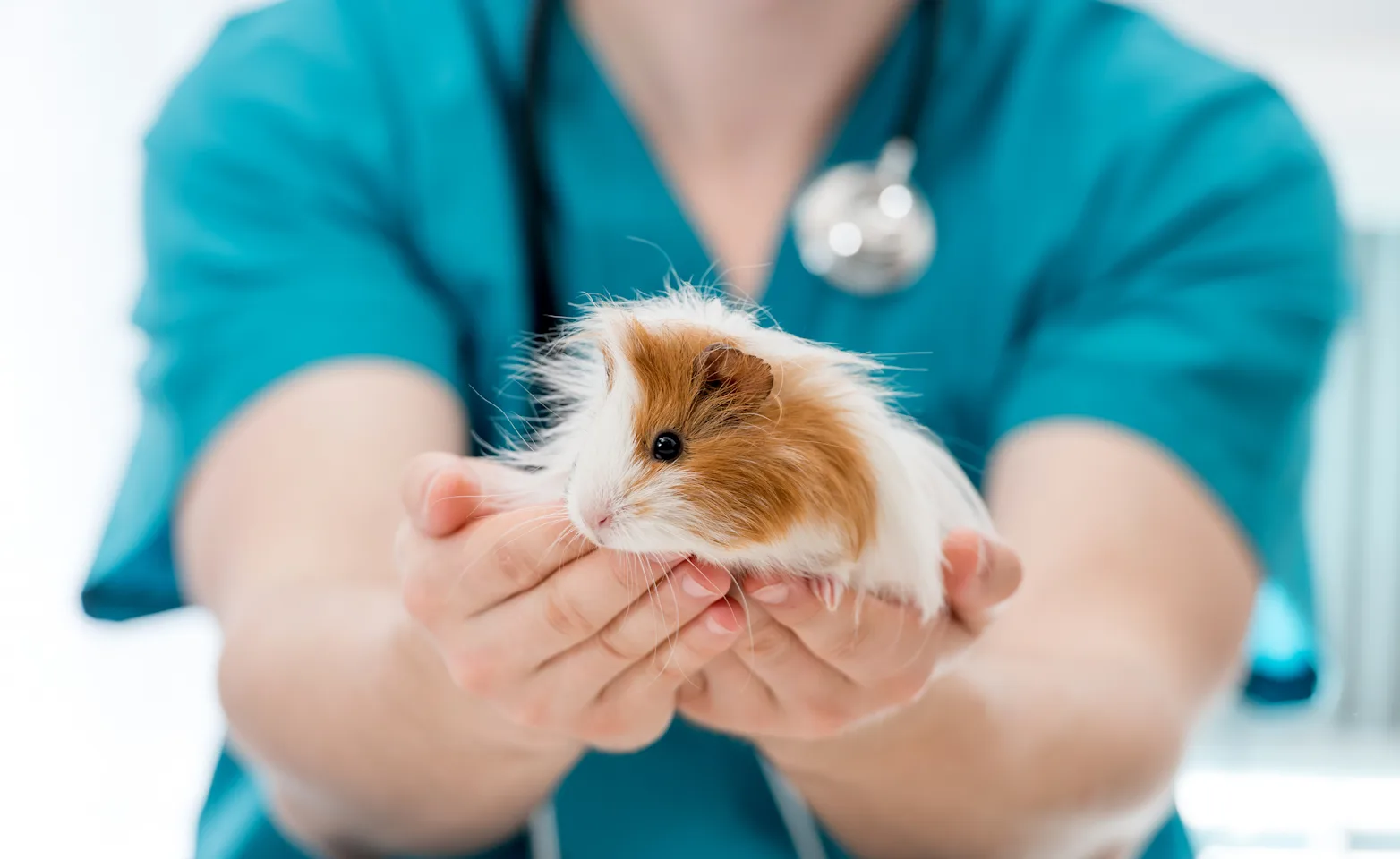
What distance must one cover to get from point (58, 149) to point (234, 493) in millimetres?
988

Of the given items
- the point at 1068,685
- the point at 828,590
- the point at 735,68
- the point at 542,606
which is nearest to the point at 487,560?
the point at 542,606

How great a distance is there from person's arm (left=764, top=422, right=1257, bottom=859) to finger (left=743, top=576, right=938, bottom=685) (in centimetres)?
10

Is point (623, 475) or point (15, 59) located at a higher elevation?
point (623, 475)

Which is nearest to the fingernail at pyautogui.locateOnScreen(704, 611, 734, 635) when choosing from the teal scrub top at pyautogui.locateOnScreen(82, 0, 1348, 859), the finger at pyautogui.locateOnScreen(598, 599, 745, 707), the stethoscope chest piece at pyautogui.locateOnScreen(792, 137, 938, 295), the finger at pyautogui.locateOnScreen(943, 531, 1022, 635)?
the finger at pyautogui.locateOnScreen(598, 599, 745, 707)

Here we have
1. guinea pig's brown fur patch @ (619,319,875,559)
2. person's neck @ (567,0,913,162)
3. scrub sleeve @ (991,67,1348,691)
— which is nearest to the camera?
guinea pig's brown fur patch @ (619,319,875,559)

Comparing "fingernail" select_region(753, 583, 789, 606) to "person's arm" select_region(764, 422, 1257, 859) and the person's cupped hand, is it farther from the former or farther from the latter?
"person's arm" select_region(764, 422, 1257, 859)

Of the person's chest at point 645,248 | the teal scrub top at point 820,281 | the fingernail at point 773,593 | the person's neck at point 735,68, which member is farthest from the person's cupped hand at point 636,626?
the person's neck at point 735,68

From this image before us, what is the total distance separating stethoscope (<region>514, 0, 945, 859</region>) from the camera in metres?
0.88

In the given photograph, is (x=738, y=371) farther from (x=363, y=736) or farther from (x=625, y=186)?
(x=625, y=186)

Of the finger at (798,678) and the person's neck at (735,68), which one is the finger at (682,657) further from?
the person's neck at (735,68)

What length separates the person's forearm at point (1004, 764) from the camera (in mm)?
608

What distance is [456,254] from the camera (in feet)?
2.95

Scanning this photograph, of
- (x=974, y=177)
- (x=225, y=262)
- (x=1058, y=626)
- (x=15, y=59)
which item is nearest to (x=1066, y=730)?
(x=1058, y=626)

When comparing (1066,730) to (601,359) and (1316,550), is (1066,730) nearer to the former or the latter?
(601,359)
